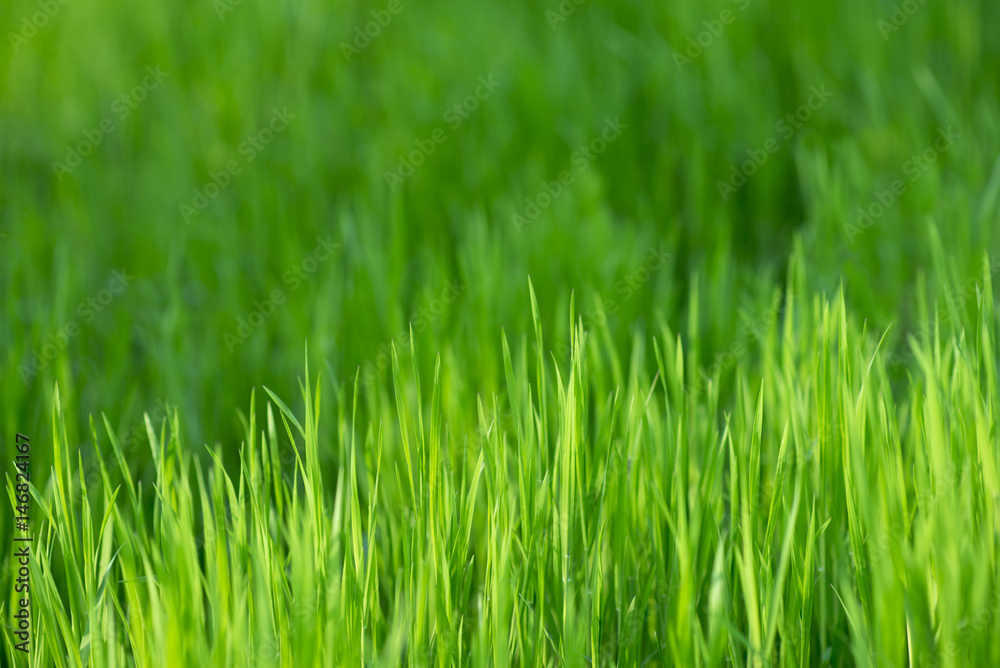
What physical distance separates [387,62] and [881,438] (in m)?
1.52

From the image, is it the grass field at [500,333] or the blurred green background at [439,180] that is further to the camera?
the blurred green background at [439,180]

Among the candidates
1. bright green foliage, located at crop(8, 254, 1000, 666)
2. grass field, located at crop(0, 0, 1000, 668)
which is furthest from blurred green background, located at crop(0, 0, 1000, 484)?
bright green foliage, located at crop(8, 254, 1000, 666)

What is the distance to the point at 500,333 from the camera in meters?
1.27

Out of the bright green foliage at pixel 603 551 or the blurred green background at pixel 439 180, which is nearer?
the bright green foliage at pixel 603 551

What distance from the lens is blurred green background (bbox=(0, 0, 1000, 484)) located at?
4.29 ft

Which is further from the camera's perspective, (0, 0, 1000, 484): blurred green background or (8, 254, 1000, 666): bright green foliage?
(0, 0, 1000, 484): blurred green background

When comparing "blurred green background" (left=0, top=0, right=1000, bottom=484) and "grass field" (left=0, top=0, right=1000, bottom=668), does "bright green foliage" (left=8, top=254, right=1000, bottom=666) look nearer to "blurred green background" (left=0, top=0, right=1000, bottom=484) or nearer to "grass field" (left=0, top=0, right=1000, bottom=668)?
"grass field" (left=0, top=0, right=1000, bottom=668)

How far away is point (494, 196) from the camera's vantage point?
1.65m

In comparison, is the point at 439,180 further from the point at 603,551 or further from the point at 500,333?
the point at 603,551

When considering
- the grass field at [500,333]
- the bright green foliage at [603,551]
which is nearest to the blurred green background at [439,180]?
the grass field at [500,333]

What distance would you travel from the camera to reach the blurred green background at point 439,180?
1307mm

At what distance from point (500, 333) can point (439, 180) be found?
55cm

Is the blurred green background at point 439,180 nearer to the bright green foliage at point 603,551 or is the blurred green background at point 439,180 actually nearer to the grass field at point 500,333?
the grass field at point 500,333

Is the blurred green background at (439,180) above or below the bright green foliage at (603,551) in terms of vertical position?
above
